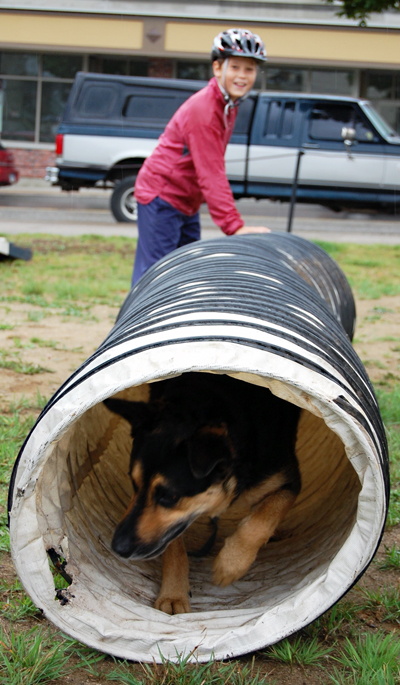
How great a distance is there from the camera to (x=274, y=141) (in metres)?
15.9

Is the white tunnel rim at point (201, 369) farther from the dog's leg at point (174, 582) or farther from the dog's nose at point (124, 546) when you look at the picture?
the dog's leg at point (174, 582)

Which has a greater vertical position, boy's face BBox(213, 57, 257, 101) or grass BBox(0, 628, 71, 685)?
boy's face BBox(213, 57, 257, 101)

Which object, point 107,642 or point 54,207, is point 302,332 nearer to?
point 107,642

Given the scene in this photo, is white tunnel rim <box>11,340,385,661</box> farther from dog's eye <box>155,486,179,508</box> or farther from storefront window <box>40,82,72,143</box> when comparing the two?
storefront window <box>40,82,72,143</box>

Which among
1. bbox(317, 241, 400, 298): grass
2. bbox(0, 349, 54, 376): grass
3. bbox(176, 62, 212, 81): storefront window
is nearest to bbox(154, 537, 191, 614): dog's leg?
bbox(0, 349, 54, 376): grass

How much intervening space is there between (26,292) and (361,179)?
33.2 feet

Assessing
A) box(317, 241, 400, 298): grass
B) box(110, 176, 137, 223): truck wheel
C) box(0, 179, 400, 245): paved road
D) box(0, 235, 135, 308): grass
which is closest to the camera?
box(0, 235, 135, 308): grass

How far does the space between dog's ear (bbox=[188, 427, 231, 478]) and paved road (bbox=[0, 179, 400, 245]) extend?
11454 mm

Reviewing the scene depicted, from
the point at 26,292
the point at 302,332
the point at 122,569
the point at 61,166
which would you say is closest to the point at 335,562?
the point at 302,332

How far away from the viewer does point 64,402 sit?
2188 mm

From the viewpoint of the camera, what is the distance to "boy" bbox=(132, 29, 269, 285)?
4559mm

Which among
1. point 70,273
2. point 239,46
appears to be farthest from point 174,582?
point 70,273

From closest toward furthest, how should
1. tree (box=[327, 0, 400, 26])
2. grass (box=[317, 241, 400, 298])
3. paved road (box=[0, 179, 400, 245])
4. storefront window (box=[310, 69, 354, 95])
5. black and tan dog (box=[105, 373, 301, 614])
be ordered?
black and tan dog (box=[105, 373, 301, 614]), tree (box=[327, 0, 400, 26]), grass (box=[317, 241, 400, 298]), paved road (box=[0, 179, 400, 245]), storefront window (box=[310, 69, 354, 95])

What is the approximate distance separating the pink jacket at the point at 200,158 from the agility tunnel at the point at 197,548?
1.38 metres
